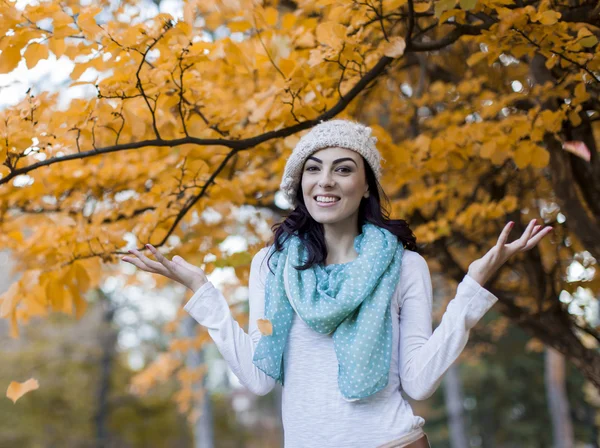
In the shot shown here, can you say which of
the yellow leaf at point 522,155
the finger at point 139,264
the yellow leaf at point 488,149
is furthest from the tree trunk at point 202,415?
the finger at point 139,264

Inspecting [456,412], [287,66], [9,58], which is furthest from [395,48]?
[456,412]

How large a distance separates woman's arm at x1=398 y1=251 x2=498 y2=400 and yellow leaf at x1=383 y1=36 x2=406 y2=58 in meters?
0.61

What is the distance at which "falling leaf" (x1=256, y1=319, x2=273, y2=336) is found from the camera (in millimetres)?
1453

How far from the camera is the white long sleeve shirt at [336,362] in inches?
55.9

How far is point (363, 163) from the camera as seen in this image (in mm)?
1740

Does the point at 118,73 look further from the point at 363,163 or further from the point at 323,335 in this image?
the point at 323,335

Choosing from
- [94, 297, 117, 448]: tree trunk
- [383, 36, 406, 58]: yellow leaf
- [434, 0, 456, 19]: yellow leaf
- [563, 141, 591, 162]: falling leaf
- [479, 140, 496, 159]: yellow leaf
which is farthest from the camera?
[94, 297, 117, 448]: tree trunk

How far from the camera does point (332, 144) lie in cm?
169

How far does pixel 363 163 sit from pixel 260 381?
2.14ft

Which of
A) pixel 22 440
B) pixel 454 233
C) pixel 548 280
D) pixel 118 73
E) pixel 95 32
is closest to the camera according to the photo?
pixel 95 32

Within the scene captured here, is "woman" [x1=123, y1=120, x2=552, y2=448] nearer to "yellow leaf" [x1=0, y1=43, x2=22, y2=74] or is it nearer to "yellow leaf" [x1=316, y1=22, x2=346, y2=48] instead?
"yellow leaf" [x1=316, y1=22, x2=346, y2=48]

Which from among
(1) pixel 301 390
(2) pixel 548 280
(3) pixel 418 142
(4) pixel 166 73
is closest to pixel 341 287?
(1) pixel 301 390

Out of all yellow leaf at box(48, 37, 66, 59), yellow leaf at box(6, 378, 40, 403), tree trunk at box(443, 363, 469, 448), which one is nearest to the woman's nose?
yellow leaf at box(48, 37, 66, 59)

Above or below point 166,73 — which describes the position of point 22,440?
below
